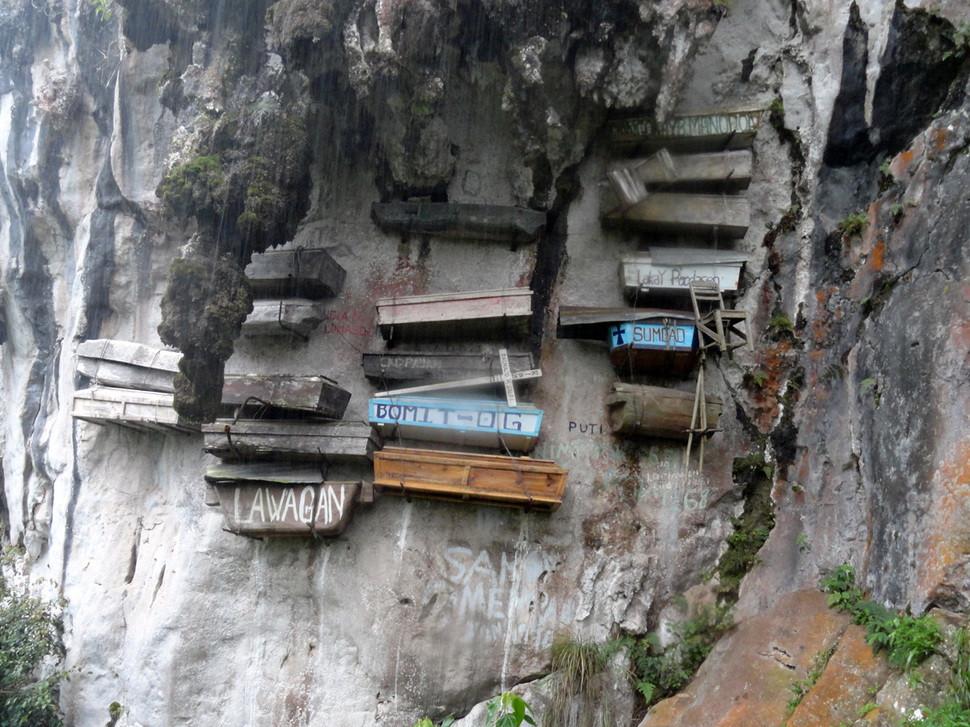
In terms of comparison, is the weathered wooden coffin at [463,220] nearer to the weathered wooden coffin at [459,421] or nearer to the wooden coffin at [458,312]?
the wooden coffin at [458,312]

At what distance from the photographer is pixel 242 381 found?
619 cm

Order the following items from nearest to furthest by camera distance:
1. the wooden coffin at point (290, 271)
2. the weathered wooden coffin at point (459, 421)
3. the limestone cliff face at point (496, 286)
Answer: the limestone cliff face at point (496, 286)
the weathered wooden coffin at point (459, 421)
the wooden coffin at point (290, 271)

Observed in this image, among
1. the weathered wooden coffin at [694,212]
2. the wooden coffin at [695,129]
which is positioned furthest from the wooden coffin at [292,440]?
the wooden coffin at [695,129]

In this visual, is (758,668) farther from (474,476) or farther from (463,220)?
(463,220)

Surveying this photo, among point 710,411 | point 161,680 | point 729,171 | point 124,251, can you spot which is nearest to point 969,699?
point 710,411

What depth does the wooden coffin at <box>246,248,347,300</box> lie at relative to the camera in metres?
6.35

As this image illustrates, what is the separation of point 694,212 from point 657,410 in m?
1.81

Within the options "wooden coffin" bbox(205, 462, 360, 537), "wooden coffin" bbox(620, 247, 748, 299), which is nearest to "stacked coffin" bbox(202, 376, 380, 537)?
"wooden coffin" bbox(205, 462, 360, 537)

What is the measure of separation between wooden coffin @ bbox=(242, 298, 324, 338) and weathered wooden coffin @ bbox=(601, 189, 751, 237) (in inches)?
115

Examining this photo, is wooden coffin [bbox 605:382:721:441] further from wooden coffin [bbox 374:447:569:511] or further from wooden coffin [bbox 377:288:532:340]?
wooden coffin [bbox 377:288:532:340]

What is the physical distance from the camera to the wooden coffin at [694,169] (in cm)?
629

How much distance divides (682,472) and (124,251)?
19.3ft

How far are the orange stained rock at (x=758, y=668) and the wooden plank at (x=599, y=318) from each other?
2.34m

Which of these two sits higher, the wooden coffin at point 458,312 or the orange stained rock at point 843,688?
A: the wooden coffin at point 458,312
